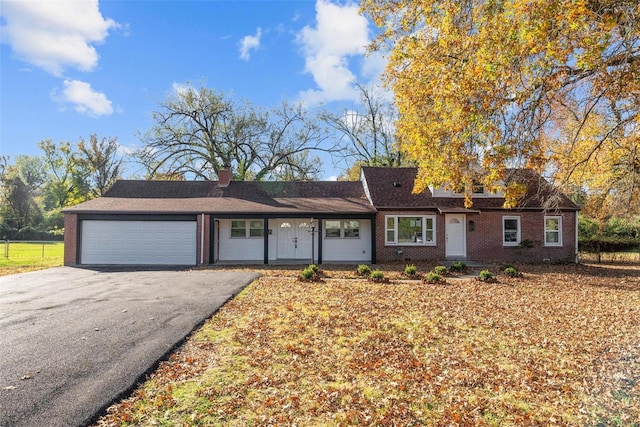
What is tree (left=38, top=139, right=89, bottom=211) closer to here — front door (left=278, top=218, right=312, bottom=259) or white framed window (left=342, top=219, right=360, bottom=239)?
front door (left=278, top=218, right=312, bottom=259)

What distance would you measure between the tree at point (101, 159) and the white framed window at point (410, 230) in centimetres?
3561

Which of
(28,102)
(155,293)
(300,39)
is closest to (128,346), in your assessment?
(155,293)

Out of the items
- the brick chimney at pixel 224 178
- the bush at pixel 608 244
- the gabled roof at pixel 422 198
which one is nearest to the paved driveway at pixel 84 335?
the brick chimney at pixel 224 178

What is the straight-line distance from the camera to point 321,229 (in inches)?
647

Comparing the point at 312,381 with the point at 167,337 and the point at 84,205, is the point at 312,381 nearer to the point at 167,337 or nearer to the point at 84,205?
the point at 167,337

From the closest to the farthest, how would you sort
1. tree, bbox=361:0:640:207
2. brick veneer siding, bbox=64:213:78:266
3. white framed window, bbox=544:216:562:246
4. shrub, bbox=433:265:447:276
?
tree, bbox=361:0:640:207, shrub, bbox=433:265:447:276, brick veneer siding, bbox=64:213:78:266, white framed window, bbox=544:216:562:246

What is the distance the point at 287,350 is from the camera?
5.34 m

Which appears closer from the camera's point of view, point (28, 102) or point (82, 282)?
point (82, 282)

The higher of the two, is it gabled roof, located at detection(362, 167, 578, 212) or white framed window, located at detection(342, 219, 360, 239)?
gabled roof, located at detection(362, 167, 578, 212)

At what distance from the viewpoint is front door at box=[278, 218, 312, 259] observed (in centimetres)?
1742

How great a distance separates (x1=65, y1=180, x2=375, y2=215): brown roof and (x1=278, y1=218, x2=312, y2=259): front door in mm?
1045

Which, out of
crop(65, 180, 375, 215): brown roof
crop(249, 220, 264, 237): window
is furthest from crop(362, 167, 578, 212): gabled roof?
crop(249, 220, 264, 237): window

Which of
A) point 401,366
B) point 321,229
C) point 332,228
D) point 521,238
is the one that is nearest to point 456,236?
point 521,238

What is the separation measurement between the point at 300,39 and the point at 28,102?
1468 cm
